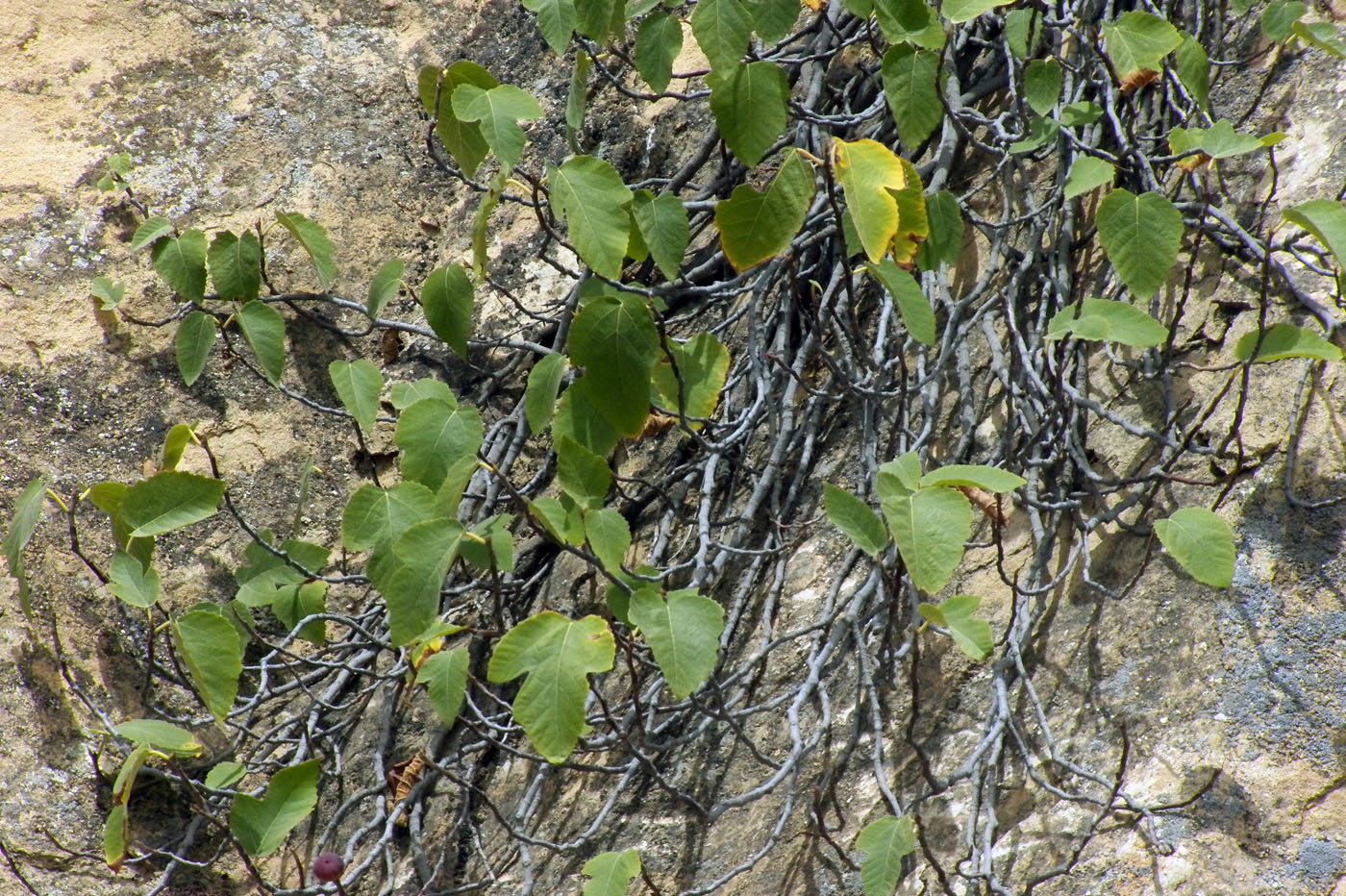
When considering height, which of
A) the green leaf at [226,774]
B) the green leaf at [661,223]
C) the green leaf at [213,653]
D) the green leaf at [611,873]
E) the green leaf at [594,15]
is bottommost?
the green leaf at [226,774]

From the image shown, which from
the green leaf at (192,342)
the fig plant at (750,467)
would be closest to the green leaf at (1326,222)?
the fig plant at (750,467)

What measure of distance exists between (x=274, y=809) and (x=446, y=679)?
1.04ft

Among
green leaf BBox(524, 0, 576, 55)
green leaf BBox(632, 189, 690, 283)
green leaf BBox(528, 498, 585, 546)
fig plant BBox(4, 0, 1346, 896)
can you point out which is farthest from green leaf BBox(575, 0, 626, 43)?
green leaf BBox(528, 498, 585, 546)

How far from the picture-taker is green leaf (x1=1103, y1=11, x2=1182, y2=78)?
139 cm

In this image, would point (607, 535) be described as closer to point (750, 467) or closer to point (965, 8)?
point (750, 467)

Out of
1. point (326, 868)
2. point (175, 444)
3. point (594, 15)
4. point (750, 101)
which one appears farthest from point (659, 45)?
point (326, 868)

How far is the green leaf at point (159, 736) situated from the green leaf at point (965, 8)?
54.9 inches

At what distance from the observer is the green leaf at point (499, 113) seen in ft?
4.46

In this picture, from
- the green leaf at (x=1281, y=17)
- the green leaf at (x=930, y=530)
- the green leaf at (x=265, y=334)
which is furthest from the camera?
the green leaf at (x=265, y=334)

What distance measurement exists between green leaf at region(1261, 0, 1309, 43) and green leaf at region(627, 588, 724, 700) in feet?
3.94

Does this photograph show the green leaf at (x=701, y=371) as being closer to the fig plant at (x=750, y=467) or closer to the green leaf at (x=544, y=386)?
the fig plant at (x=750, y=467)

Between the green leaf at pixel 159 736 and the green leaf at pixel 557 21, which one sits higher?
the green leaf at pixel 557 21

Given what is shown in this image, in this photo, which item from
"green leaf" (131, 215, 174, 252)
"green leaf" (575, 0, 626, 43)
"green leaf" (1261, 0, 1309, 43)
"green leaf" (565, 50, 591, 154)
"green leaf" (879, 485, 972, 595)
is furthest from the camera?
"green leaf" (131, 215, 174, 252)

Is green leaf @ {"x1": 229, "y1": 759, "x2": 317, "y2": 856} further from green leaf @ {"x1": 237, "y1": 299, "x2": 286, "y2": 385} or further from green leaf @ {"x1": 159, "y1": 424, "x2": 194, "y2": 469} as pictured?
green leaf @ {"x1": 237, "y1": 299, "x2": 286, "y2": 385}
